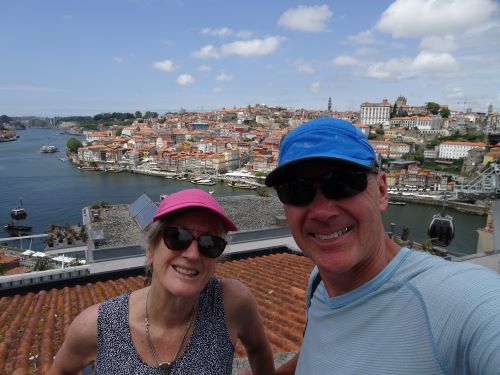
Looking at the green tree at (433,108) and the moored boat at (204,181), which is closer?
the moored boat at (204,181)

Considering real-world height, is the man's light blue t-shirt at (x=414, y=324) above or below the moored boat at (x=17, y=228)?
above

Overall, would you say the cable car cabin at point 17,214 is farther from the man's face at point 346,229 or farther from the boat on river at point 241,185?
the man's face at point 346,229

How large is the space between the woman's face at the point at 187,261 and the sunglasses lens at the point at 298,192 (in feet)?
0.82

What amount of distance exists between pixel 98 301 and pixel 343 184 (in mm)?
3267

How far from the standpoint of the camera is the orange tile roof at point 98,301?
226 cm

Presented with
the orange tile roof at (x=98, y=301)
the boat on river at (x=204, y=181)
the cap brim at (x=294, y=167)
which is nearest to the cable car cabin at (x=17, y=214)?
the boat on river at (x=204, y=181)

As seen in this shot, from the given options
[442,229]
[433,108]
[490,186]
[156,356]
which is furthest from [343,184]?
[433,108]

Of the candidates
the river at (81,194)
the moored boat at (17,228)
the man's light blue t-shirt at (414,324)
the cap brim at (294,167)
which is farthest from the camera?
the river at (81,194)

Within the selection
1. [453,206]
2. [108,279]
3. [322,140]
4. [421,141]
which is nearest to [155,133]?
[421,141]

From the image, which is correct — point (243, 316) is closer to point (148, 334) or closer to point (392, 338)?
point (148, 334)

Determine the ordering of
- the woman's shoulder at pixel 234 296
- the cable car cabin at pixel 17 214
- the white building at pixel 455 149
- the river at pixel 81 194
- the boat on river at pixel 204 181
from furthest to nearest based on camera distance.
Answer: the white building at pixel 455 149, the boat on river at pixel 204 181, the cable car cabin at pixel 17 214, the river at pixel 81 194, the woman's shoulder at pixel 234 296

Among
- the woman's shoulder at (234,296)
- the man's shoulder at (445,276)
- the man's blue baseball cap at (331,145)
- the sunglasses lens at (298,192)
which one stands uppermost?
the man's blue baseball cap at (331,145)

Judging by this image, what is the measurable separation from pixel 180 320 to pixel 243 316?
7.0 inches

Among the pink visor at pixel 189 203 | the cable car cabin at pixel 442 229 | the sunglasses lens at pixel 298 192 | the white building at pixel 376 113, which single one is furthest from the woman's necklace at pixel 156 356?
the white building at pixel 376 113
